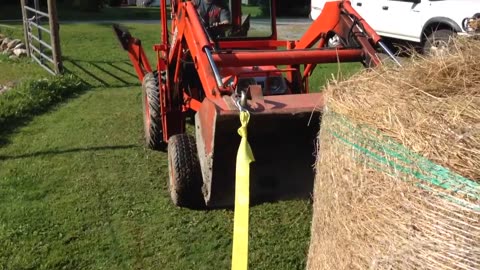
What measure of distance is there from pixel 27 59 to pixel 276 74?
8.42 metres

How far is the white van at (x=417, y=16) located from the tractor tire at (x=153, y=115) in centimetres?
569

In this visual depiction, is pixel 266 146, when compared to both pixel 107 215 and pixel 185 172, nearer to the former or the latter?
pixel 185 172

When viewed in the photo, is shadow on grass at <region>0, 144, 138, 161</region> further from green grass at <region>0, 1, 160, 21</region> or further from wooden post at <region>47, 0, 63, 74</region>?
green grass at <region>0, 1, 160, 21</region>

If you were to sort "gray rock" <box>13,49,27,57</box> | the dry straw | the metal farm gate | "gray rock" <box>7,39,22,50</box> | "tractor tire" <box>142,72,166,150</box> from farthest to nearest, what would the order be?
"gray rock" <box>7,39,22,50</box> → "gray rock" <box>13,49,27,57</box> → the metal farm gate → "tractor tire" <box>142,72,166,150</box> → the dry straw

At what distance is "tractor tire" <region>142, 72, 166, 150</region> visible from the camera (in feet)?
20.5

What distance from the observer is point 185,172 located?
477cm

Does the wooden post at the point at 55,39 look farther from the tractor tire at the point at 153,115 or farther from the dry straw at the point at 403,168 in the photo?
the dry straw at the point at 403,168

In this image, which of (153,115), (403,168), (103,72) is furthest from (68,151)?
(403,168)

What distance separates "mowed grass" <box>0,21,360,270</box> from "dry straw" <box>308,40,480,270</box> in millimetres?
1940

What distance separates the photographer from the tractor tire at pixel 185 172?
15.7 ft

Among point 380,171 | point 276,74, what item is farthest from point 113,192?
point 380,171

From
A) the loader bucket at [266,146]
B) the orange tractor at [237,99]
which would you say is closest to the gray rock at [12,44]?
the orange tractor at [237,99]

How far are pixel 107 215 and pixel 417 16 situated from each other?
29.6ft

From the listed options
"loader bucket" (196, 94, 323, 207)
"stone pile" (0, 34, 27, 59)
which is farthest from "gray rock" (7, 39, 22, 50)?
"loader bucket" (196, 94, 323, 207)
